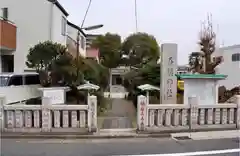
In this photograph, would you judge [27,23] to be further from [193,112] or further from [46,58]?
[193,112]

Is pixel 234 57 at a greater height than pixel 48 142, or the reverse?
pixel 234 57

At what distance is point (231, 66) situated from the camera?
25.9 meters

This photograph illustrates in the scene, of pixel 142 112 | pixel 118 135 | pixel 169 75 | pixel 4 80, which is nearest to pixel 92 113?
pixel 118 135

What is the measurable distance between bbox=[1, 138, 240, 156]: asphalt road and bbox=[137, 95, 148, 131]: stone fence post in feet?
2.78

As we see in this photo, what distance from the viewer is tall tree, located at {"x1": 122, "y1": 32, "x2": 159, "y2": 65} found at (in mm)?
40562

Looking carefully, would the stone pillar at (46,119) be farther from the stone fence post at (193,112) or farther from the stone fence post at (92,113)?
the stone fence post at (193,112)

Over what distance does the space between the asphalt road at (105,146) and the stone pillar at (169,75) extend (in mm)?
4036

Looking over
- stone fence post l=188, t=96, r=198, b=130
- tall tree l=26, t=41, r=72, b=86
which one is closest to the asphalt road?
stone fence post l=188, t=96, r=198, b=130

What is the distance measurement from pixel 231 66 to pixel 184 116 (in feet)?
57.8

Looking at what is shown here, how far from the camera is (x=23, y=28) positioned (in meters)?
20.3

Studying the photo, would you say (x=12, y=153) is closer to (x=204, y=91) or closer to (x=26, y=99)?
(x=26, y=99)

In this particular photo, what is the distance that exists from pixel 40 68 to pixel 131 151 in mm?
10951

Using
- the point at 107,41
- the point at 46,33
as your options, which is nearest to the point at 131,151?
the point at 46,33

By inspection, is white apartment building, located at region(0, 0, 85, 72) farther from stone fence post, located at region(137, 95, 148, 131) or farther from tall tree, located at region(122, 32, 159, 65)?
tall tree, located at region(122, 32, 159, 65)
